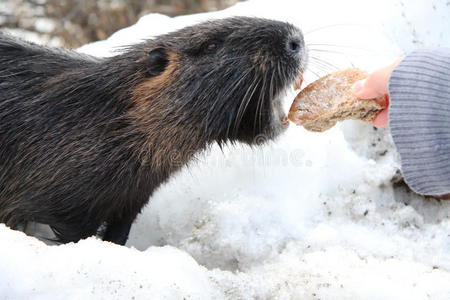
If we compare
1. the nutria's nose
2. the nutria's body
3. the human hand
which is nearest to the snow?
the nutria's body

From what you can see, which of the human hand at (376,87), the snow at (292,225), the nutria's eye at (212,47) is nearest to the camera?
the snow at (292,225)

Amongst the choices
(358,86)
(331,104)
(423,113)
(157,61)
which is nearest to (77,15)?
(157,61)

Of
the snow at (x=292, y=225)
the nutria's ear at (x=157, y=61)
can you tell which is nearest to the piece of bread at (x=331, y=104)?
the snow at (x=292, y=225)

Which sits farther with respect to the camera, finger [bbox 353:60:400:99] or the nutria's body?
the nutria's body

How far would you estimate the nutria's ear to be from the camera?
3137 mm

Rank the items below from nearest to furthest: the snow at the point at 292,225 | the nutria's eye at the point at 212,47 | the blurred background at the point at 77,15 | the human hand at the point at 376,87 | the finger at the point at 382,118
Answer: the snow at the point at 292,225 → the human hand at the point at 376,87 → the finger at the point at 382,118 → the nutria's eye at the point at 212,47 → the blurred background at the point at 77,15

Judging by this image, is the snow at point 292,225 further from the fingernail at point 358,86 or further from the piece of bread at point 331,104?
the fingernail at point 358,86

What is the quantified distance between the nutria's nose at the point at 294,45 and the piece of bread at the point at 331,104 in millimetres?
193

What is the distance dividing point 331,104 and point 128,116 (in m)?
0.89

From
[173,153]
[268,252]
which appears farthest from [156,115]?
[268,252]

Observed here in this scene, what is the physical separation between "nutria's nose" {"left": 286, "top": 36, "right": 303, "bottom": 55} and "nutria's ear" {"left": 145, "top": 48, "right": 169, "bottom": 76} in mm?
545

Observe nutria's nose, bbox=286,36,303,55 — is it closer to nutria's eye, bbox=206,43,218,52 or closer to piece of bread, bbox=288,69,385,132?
piece of bread, bbox=288,69,385,132

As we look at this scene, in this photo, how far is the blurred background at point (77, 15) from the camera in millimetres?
6895

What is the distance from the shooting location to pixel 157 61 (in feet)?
10.3
